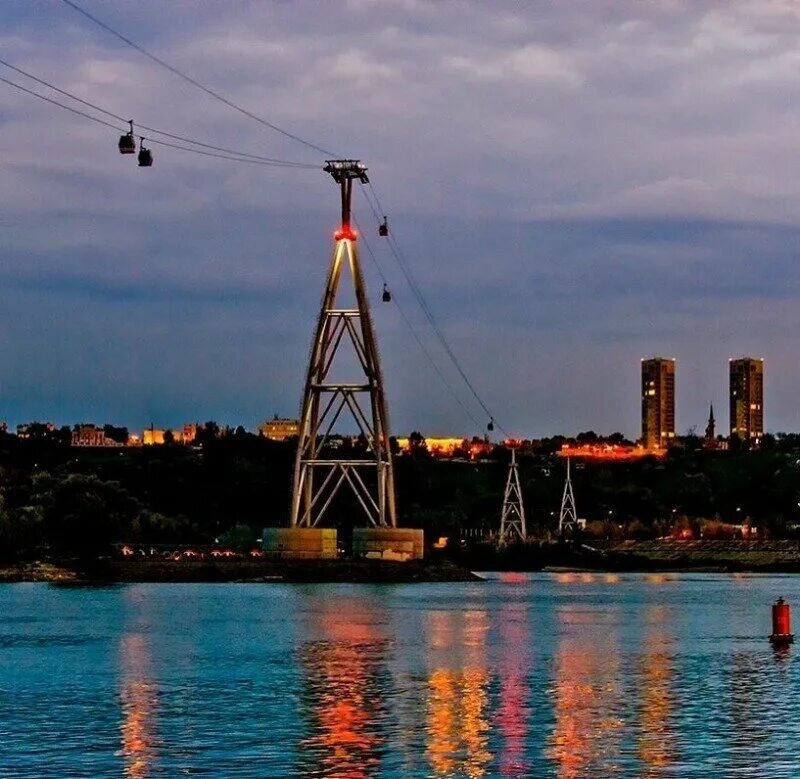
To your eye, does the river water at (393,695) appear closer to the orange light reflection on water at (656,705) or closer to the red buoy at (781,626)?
the orange light reflection on water at (656,705)

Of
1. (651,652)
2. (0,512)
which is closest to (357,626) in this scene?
(651,652)

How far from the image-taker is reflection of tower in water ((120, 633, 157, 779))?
109 ft

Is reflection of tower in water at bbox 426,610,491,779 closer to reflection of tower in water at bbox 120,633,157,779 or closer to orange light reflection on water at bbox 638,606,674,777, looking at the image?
orange light reflection on water at bbox 638,606,674,777

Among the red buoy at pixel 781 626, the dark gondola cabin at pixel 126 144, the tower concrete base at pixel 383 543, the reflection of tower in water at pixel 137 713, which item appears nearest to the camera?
the reflection of tower in water at pixel 137 713

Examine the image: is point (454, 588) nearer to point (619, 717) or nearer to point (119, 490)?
point (119, 490)

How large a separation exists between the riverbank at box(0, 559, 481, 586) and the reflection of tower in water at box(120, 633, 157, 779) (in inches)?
2512

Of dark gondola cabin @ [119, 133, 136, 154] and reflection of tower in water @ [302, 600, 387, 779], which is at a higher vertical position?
dark gondola cabin @ [119, 133, 136, 154]

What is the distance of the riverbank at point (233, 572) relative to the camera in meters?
127

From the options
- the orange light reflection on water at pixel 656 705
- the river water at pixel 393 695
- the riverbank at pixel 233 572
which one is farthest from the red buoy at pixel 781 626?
the riverbank at pixel 233 572

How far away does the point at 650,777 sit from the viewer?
3141cm

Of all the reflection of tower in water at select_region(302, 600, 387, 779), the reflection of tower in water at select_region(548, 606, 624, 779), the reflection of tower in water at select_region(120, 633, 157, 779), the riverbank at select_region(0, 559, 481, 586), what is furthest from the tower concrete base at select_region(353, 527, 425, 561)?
the reflection of tower in water at select_region(120, 633, 157, 779)

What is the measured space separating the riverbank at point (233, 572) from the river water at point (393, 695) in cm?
3649

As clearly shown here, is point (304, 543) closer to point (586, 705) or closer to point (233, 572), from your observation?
point (233, 572)

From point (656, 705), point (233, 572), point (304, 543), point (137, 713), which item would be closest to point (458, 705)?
point (656, 705)
